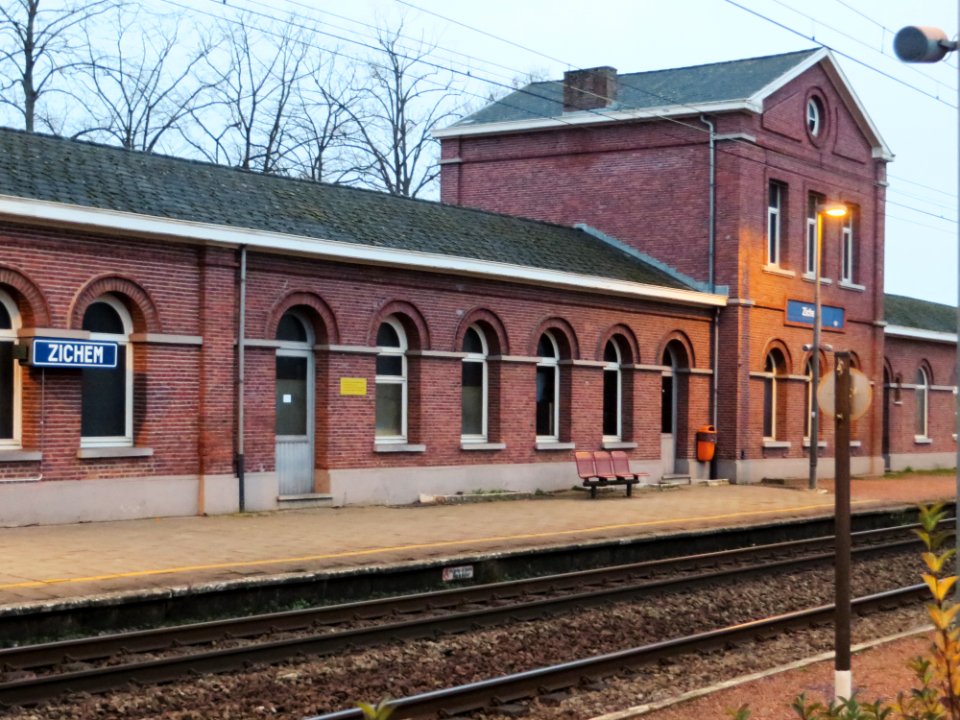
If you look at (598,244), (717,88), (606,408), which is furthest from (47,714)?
(717,88)

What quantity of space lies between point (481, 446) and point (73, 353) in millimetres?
8563

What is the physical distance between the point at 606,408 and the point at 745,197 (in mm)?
6216

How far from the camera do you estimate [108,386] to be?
1841cm

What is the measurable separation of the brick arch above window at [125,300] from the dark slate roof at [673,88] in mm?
14793

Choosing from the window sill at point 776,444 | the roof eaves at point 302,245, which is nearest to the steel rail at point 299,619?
the roof eaves at point 302,245

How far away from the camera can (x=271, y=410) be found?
2028 cm

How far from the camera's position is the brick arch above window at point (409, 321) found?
21922mm

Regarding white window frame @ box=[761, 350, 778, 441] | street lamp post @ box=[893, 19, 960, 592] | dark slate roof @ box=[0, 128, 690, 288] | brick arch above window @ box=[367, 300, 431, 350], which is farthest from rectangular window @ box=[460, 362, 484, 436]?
street lamp post @ box=[893, 19, 960, 592]

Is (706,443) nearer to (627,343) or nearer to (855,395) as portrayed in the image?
(627,343)

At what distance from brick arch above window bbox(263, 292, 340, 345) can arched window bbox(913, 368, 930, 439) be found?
24589 millimetres

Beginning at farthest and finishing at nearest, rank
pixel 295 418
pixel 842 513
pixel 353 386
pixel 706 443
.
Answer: pixel 706 443 → pixel 353 386 → pixel 295 418 → pixel 842 513

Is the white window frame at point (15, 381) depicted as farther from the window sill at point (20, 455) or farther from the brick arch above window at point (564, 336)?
the brick arch above window at point (564, 336)

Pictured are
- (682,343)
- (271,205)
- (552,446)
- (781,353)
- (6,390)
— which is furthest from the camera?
(781,353)

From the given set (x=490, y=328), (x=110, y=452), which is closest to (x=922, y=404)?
(x=490, y=328)
